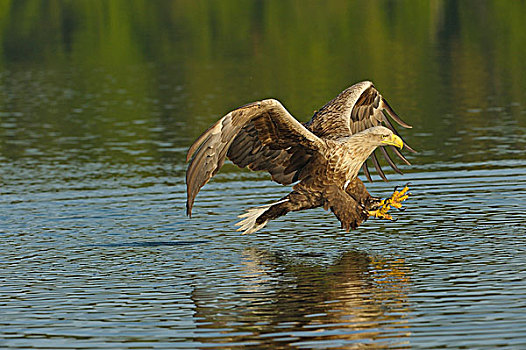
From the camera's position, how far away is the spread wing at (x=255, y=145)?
40.0 feet

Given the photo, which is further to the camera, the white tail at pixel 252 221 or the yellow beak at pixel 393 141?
the white tail at pixel 252 221

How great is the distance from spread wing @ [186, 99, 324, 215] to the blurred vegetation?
6.22m

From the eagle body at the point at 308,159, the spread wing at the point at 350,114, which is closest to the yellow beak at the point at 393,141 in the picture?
the eagle body at the point at 308,159

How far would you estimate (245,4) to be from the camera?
59.0 meters

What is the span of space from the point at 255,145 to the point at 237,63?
2626 cm

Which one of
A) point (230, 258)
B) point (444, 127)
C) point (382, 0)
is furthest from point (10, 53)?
point (230, 258)

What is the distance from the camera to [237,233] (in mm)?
13789

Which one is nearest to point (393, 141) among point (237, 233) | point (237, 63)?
point (237, 233)

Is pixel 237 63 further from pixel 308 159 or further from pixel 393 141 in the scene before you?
pixel 393 141

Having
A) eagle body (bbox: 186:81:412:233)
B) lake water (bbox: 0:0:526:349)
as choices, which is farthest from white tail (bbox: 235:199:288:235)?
lake water (bbox: 0:0:526:349)

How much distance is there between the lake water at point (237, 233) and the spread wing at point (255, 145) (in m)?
0.83

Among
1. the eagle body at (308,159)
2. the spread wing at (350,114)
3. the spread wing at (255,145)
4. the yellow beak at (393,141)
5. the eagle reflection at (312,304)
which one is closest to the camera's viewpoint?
the eagle reflection at (312,304)

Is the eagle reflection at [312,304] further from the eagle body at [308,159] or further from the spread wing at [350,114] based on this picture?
the spread wing at [350,114]

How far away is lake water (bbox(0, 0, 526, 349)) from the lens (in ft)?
32.4
